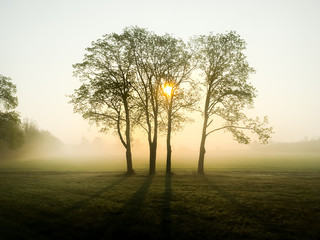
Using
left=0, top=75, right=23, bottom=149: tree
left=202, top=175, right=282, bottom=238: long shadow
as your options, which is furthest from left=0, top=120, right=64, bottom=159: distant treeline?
left=202, top=175, right=282, bottom=238: long shadow

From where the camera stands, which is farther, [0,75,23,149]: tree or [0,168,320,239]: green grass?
[0,75,23,149]: tree

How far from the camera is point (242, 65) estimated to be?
106 feet

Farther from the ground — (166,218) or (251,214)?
(251,214)

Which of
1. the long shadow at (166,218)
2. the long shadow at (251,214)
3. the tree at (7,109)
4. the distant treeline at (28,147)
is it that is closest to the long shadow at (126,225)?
the long shadow at (166,218)

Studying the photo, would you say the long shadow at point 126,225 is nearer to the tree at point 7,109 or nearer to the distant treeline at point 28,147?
the tree at point 7,109

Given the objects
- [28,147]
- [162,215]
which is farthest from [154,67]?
[28,147]

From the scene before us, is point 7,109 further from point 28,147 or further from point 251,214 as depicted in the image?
point 28,147

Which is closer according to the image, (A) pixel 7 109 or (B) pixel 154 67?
(B) pixel 154 67

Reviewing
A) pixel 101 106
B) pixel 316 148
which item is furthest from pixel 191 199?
pixel 316 148

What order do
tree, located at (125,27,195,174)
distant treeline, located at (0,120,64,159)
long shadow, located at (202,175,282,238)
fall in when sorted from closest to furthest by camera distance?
long shadow, located at (202,175,282,238), tree, located at (125,27,195,174), distant treeline, located at (0,120,64,159)

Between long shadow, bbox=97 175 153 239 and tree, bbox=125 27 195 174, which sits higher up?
tree, bbox=125 27 195 174

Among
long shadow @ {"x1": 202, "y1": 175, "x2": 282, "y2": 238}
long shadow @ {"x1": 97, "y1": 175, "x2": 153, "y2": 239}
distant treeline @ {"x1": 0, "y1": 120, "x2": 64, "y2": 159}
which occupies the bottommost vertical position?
long shadow @ {"x1": 97, "y1": 175, "x2": 153, "y2": 239}

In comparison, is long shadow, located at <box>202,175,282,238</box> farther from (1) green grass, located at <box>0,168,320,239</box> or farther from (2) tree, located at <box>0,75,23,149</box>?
(2) tree, located at <box>0,75,23,149</box>

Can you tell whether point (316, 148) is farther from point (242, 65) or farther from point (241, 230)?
point (241, 230)
